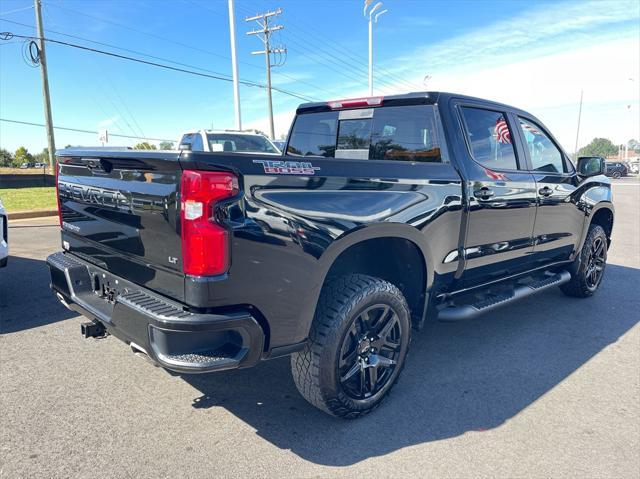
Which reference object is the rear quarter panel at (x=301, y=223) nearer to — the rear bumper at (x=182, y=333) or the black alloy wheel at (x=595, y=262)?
the rear bumper at (x=182, y=333)

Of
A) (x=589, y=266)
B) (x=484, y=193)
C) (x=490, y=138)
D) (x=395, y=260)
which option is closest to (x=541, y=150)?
(x=490, y=138)

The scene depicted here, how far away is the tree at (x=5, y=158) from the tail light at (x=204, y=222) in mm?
55617

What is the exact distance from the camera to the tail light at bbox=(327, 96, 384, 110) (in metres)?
3.72

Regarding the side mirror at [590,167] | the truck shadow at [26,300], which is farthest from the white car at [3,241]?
the side mirror at [590,167]

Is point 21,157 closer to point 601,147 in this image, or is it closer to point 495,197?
point 495,197

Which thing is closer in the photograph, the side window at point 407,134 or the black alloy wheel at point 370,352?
the black alloy wheel at point 370,352

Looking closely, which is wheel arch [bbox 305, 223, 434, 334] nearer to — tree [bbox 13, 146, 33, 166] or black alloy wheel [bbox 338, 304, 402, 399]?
black alloy wheel [bbox 338, 304, 402, 399]

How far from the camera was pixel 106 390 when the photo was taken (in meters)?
3.13

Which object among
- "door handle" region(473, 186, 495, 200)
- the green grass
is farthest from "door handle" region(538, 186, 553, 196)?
the green grass

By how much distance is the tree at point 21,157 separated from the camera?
5154 cm

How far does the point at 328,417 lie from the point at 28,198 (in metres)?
14.0

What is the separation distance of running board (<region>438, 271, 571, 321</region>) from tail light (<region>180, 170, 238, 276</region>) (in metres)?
1.93

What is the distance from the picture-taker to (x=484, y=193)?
11.5 ft

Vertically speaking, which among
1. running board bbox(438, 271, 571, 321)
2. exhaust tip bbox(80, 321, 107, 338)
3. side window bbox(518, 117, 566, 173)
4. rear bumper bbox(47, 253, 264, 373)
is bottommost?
running board bbox(438, 271, 571, 321)
